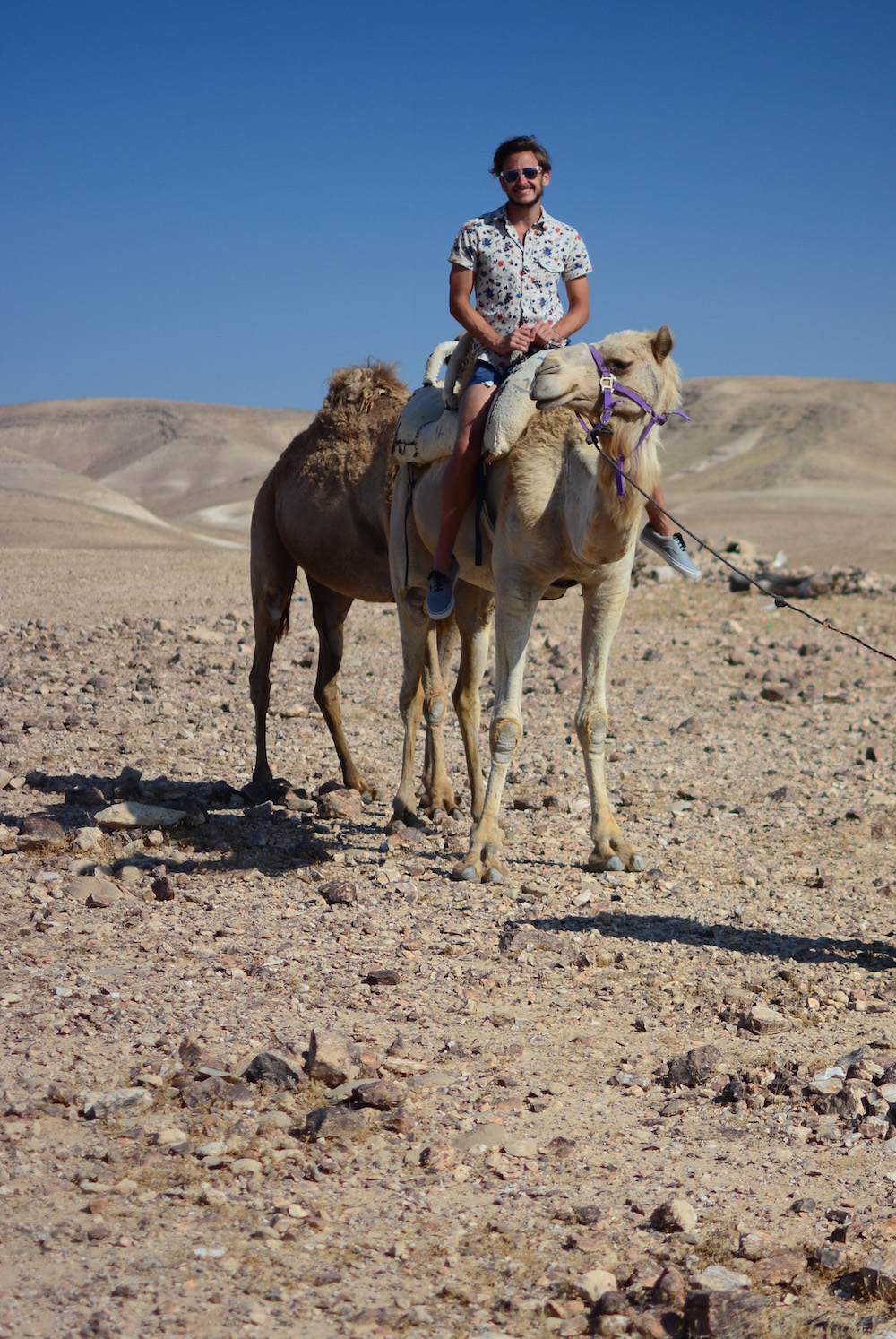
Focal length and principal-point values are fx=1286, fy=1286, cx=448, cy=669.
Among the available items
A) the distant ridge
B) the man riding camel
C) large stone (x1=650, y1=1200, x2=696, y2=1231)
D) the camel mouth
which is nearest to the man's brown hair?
the man riding camel

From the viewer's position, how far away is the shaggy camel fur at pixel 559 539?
549 cm

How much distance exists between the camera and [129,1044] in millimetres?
4176

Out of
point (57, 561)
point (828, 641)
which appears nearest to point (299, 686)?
point (828, 641)

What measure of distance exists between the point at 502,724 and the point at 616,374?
184 cm

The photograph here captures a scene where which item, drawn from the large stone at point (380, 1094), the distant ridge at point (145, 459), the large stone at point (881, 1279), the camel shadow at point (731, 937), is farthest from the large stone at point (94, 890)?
the distant ridge at point (145, 459)

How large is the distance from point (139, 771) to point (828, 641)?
10333 millimetres

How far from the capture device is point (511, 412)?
609 cm

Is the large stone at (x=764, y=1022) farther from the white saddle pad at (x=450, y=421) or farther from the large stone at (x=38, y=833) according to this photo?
the large stone at (x=38, y=833)

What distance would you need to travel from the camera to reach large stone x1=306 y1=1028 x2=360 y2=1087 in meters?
3.93

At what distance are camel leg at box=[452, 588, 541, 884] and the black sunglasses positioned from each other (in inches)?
78.2

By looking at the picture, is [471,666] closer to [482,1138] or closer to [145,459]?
[482,1138]

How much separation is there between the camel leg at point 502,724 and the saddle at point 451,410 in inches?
29.3

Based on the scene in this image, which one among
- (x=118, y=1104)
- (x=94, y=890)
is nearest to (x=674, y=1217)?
(x=118, y=1104)

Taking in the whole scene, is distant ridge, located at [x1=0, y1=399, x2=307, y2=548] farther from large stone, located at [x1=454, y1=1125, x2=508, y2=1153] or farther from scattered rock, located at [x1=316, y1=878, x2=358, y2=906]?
large stone, located at [x1=454, y1=1125, x2=508, y2=1153]
